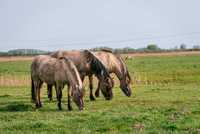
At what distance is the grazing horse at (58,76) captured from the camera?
1717 centimetres

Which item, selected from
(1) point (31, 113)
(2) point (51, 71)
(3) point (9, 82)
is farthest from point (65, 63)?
(3) point (9, 82)

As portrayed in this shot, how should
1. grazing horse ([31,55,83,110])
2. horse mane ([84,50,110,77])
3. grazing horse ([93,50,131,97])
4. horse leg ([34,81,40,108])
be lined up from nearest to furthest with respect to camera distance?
grazing horse ([31,55,83,110]) → horse leg ([34,81,40,108]) → horse mane ([84,50,110,77]) → grazing horse ([93,50,131,97])

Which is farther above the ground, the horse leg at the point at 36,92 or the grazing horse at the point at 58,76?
the grazing horse at the point at 58,76

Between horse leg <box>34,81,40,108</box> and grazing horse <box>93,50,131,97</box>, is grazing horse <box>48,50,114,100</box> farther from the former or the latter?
horse leg <box>34,81,40,108</box>

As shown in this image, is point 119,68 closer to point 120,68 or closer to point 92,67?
point 120,68

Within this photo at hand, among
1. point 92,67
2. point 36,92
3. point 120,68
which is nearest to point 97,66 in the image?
point 92,67

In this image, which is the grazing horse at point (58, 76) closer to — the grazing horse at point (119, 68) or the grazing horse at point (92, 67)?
the grazing horse at point (92, 67)

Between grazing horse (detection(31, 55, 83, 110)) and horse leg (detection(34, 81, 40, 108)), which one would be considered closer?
grazing horse (detection(31, 55, 83, 110))

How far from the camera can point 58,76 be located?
17.8m

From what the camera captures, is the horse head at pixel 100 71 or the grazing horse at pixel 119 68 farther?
the grazing horse at pixel 119 68

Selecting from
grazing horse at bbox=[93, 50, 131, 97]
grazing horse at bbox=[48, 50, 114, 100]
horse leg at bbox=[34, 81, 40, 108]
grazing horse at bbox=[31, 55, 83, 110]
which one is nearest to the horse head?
grazing horse at bbox=[48, 50, 114, 100]

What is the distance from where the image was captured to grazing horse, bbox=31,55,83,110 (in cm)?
1717

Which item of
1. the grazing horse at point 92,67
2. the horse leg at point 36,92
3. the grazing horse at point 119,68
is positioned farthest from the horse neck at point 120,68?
the horse leg at point 36,92

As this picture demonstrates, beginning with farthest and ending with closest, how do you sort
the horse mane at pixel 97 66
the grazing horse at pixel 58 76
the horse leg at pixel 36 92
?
the horse mane at pixel 97 66 → the horse leg at pixel 36 92 → the grazing horse at pixel 58 76
